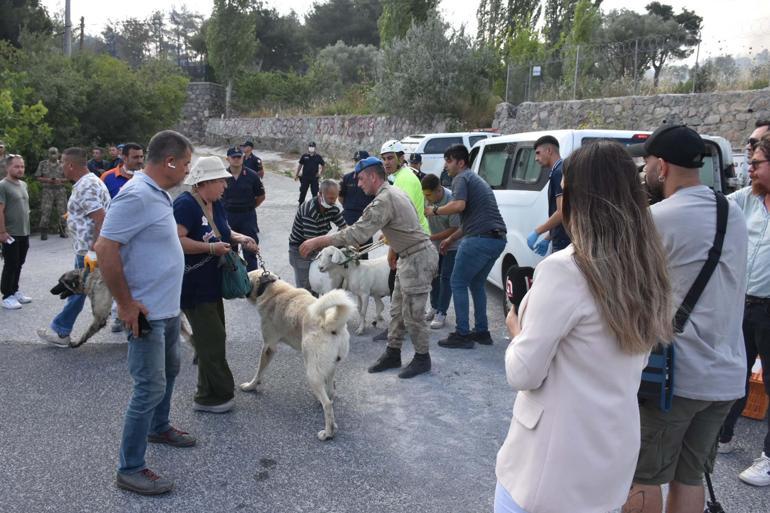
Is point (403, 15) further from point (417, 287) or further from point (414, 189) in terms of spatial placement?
point (417, 287)

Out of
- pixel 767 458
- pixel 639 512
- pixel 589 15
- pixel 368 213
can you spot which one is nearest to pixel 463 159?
pixel 368 213

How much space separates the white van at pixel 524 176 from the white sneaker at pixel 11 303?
600 centimetres

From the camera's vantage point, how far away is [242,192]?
7551mm

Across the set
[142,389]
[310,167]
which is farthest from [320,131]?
[142,389]

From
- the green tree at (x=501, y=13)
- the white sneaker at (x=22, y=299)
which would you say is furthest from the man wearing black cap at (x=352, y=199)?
the green tree at (x=501, y=13)

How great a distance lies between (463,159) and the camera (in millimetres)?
5977

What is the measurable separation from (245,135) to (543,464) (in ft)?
118

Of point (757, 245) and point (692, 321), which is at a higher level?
point (757, 245)

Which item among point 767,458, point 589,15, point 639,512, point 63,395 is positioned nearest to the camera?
point 639,512

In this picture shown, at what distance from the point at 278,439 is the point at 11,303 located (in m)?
4.86

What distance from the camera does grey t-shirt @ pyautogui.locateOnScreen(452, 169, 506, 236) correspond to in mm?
5754

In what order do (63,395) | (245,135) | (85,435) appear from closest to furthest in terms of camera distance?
(85,435) → (63,395) → (245,135)

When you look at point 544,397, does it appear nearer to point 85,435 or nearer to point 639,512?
point 639,512

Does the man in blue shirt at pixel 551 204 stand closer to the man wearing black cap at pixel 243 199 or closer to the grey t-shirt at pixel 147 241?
the grey t-shirt at pixel 147 241
